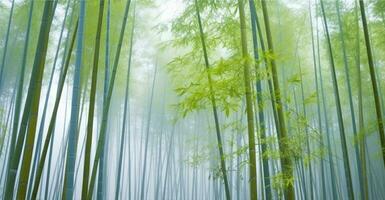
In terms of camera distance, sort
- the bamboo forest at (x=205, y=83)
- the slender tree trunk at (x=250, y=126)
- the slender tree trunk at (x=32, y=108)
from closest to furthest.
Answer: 1. the slender tree trunk at (x=32, y=108)
2. the slender tree trunk at (x=250, y=126)
3. the bamboo forest at (x=205, y=83)

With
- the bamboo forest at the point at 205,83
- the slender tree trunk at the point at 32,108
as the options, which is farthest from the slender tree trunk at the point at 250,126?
the slender tree trunk at the point at 32,108

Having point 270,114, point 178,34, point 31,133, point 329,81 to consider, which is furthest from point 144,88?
point 31,133

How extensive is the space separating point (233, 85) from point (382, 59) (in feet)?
13.7

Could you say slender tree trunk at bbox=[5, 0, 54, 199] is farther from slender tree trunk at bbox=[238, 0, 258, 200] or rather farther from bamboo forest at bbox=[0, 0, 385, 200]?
slender tree trunk at bbox=[238, 0, 258, 200]

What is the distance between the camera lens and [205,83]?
3145mm

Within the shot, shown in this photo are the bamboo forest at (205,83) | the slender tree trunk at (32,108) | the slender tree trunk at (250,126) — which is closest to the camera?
the slender tree trunk at (32,108)

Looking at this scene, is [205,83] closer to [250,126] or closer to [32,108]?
[250,126]

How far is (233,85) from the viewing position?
292cm

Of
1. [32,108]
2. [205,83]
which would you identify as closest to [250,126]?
[205,83]

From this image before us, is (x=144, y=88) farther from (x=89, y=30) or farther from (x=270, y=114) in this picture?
(x=89, y=30)

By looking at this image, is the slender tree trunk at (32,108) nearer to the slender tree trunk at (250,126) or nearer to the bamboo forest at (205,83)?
the bamboo forest at (205,83)

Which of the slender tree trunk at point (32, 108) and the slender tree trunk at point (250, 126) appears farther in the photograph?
the slender tree trunk at point (250, 126)

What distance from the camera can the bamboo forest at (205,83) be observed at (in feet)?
8.75

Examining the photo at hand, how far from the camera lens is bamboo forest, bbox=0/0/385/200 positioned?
2.67 metres
